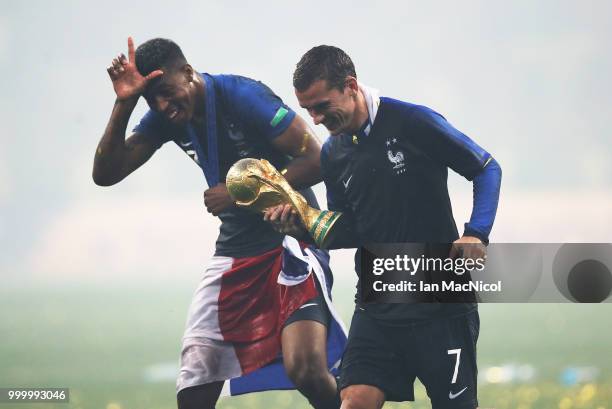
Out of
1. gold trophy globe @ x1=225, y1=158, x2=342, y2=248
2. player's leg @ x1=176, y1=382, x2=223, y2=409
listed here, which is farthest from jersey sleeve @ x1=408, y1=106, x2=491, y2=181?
player's leg @ x1=176, y1=382, x2=223, y2=409

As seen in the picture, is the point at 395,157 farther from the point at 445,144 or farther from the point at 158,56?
the point at 158,56

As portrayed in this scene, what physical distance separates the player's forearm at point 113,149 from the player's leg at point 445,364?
5.03ft

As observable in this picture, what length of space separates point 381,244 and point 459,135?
0.50 meters

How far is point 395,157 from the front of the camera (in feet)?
13.6

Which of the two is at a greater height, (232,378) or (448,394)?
(232,378)

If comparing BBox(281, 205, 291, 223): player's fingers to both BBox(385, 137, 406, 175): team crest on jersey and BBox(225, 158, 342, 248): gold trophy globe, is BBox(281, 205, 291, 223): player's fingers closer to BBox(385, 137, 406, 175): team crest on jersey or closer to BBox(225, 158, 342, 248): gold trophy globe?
BBox(225, 158, 342, 248): gold trophy globe

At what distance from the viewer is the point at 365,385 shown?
4.05 m

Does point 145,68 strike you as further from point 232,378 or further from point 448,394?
point 448,394

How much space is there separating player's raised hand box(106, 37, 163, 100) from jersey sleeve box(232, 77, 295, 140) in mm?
418

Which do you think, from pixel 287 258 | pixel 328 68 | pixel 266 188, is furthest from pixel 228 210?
pixel 328 68

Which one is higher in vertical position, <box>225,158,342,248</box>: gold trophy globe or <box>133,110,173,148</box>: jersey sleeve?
<box>133,110,173,148</box>: jersey sleeve

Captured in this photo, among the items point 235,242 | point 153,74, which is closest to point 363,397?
point 235,242

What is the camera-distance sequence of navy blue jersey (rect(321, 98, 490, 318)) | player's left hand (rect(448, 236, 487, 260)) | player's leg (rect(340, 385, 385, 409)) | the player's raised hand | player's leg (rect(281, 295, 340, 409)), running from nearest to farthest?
player's left hand (rect(448, 236, 487, 260))
player's leg (rect(340, 385, 385, 409))
navy blue jersey (rect(321, 98, 490, 318))
the player's raised hand
player's leg (rect(281, 295, 340, 409))

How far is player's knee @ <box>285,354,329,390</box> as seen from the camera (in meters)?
4.67
